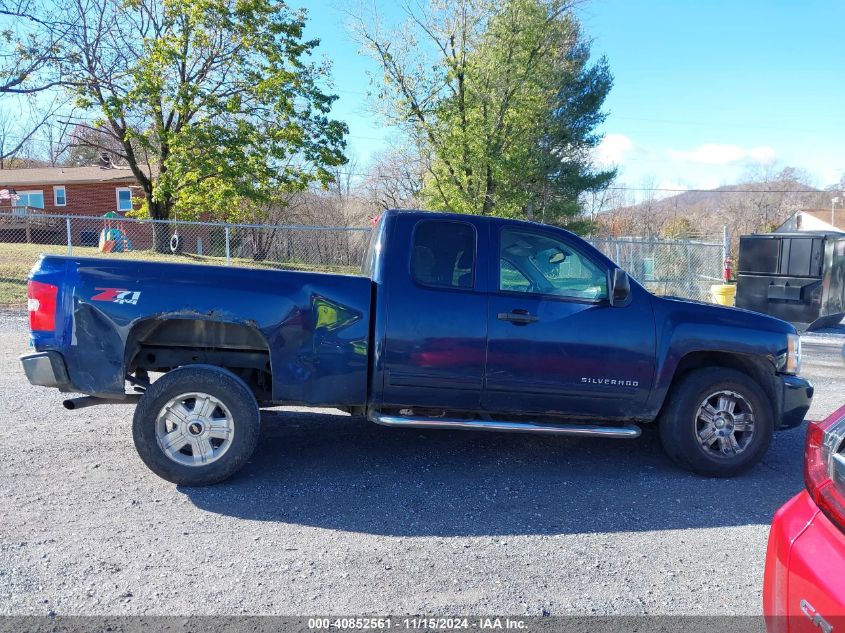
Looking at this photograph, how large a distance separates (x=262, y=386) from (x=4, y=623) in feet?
7.58

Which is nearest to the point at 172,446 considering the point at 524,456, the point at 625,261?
the point at 524,456

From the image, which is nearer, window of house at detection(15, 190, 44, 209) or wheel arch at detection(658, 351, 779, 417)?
wheel arch at detection(658, 351, 779, 417)

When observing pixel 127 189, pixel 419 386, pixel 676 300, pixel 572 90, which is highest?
pixel 572 90

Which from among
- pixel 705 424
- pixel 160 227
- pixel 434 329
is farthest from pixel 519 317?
pixel 160 227

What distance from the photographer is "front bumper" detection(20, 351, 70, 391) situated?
4215 mm

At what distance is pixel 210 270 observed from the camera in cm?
434

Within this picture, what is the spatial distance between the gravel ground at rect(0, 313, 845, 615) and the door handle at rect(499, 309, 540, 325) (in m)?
1.19

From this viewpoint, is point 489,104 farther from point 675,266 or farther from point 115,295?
point 115,295

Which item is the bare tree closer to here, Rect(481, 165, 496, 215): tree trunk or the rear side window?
Rect(481, 165, 496, 215): tree trunk

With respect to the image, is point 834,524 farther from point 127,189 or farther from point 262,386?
point 127,189


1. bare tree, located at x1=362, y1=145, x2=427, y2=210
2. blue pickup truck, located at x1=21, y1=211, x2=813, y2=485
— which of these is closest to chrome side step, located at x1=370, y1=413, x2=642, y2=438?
blue pickup truck, located at x1=21, y1=211, x2=813, y2=485

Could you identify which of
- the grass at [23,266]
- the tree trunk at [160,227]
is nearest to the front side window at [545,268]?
the grass at [23,266]

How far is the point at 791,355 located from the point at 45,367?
5.44 meters

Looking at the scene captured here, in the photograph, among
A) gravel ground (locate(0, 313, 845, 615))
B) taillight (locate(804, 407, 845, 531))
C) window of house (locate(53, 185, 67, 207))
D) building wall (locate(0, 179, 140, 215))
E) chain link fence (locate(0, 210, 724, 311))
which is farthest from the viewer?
window of house (locate(53, 185, 67, 207))
